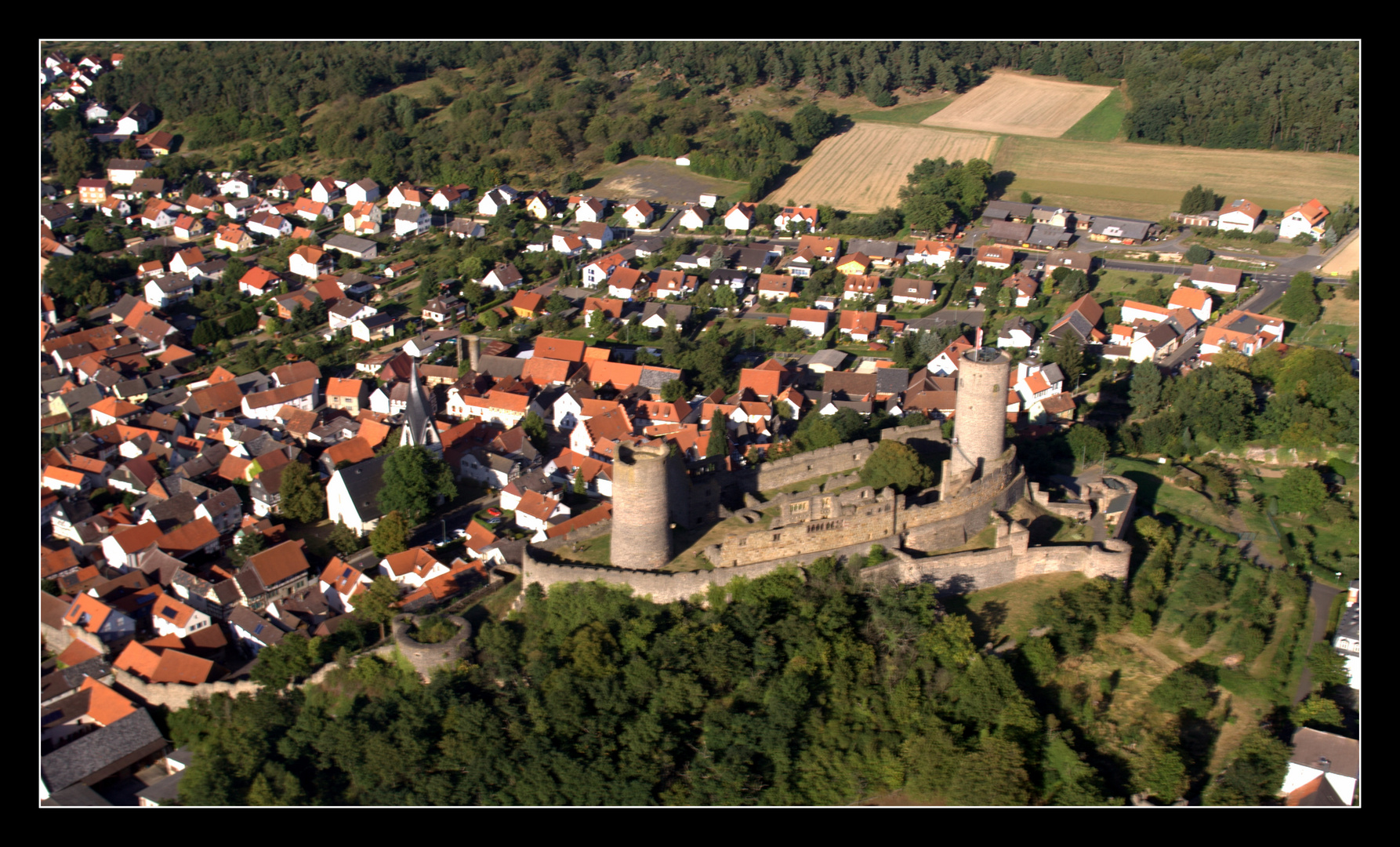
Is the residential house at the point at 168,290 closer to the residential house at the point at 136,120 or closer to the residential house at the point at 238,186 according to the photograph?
the residential house at the point at 238,186

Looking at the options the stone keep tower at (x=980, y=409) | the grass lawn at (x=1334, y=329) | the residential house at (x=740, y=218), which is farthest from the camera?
the residential house at (x=740, y=218)

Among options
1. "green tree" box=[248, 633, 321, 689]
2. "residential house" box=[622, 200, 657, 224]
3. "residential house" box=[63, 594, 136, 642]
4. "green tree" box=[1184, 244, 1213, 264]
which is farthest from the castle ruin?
"residential house" box=[622, 200, 657, 224]

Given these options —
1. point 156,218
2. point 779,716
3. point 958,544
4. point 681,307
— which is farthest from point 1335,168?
point 156,218

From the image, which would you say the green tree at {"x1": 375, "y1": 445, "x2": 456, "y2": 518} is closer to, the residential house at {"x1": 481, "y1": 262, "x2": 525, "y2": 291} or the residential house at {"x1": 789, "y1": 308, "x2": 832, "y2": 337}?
the residential house at {"x1": 789, "y1": 308, "x2": 832, "y2": 337}

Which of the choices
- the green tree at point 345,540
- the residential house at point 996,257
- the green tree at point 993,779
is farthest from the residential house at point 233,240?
the green tree at point 993,779

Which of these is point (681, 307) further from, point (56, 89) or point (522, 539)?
point (56, 89)

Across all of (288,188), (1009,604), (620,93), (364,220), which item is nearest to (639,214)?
(364,220)
